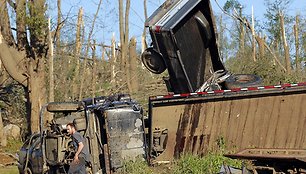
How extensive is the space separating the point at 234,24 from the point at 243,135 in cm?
3248

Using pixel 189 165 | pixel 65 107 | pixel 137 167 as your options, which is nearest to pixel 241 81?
pixel 189 165

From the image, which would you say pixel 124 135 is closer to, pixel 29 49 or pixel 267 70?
pixel 267 70

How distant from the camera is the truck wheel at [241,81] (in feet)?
43.2

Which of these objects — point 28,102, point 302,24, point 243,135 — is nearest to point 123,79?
point 28,102

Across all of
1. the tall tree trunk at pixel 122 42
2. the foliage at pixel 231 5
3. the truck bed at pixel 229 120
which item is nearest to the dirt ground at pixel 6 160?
the tall tree trunk at pixel 122 42

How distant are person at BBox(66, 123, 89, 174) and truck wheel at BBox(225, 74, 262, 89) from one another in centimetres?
355

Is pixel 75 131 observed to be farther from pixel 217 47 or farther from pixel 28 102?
pixel 28 102

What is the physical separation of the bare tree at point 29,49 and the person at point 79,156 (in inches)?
357

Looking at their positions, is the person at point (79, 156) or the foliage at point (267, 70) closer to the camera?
the person at point (79, 156)

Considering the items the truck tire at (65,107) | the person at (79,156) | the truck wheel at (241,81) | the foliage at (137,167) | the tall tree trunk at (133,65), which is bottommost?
the foliage at (137,167)

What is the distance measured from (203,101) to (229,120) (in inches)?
25.3

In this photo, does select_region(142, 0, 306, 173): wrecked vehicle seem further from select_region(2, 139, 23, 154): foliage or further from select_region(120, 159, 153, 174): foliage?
select_region(2, 139, 23, 154): foliage

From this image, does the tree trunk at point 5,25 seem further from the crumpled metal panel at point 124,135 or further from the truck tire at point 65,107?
the crumpled metal panel at point 124,135

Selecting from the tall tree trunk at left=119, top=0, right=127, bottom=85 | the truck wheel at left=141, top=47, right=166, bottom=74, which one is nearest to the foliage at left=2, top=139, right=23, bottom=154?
the tall tree trunk at left=119, top=0, right=127, bottom=85
